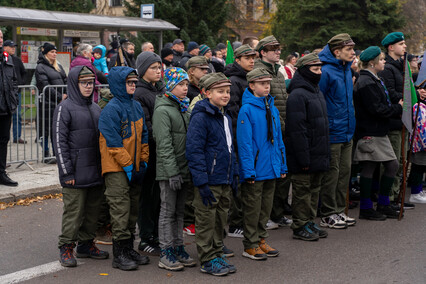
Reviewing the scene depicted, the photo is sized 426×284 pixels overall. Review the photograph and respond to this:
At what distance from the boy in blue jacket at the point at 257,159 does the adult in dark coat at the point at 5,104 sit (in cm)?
419

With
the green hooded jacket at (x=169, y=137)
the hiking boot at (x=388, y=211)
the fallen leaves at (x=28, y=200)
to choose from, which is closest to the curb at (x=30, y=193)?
the fallen leaves at (x=28, y=200)

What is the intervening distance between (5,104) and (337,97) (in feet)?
16.1

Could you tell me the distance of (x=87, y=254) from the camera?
5984 mm

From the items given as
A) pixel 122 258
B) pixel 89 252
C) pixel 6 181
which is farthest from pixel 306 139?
pixel 6 181

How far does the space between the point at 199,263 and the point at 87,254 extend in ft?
3.76

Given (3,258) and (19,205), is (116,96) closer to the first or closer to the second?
(3,258)

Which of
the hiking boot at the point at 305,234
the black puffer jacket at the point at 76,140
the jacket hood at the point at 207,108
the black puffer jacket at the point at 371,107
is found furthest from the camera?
the black puffer jacket at the point at 371,107

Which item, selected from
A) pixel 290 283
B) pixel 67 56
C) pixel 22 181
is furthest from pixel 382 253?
pixel 67 56

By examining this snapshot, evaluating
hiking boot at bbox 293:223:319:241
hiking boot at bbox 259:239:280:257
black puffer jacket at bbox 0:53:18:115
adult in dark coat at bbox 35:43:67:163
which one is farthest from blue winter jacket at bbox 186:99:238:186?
adult in dark coat at bbox 35:43:67:163

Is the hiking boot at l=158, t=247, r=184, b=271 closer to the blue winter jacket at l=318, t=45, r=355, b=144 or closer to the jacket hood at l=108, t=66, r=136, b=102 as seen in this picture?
the jacket hood at l=108, t=66, r=136, b=102

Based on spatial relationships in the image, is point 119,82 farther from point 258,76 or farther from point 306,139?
point 306,139

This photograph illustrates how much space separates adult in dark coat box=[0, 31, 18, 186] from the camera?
873cm

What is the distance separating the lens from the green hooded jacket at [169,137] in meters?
5.59

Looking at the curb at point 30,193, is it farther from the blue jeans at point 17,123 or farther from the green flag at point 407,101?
the green flag at point 407,101
